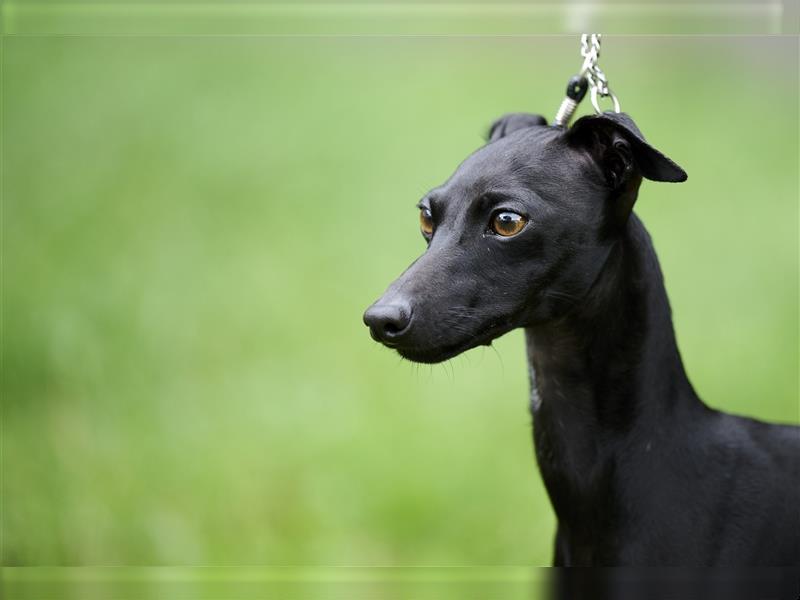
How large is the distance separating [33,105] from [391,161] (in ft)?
6.78

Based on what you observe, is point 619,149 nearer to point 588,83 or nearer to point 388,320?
point 588,83

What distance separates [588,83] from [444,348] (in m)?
0.80

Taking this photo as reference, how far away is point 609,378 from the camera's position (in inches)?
99.5

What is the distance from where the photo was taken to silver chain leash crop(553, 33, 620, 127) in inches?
96.8

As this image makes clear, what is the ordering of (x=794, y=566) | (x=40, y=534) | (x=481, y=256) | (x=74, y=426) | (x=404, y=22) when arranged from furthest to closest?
(x=74, y=426) < (x=40, y=534) < (x=404, y=22) < (x=794, y=566) < (x=481, y=256)

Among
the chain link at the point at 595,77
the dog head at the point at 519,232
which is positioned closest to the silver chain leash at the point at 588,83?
the chain link at the point at 595,77

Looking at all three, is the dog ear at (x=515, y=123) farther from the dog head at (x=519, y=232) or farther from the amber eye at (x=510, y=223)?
the amber eye at (x=510, y=223)

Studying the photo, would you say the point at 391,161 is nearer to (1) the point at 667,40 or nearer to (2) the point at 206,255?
(2) the point at 206,255

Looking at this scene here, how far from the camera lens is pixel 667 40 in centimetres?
452

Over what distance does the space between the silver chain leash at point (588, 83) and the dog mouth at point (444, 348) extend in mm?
593

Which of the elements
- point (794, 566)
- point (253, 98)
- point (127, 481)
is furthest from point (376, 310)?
point (253, 98)

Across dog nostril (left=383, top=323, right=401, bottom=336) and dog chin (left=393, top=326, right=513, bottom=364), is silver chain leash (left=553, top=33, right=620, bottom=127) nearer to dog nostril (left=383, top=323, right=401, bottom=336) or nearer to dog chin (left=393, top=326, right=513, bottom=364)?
dog chin (left=393, top=326, right=513, bottom=364)

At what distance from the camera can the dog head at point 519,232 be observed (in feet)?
7.32

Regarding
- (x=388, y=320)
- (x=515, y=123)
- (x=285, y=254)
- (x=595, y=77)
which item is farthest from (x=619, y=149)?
(x=285, y=254)
